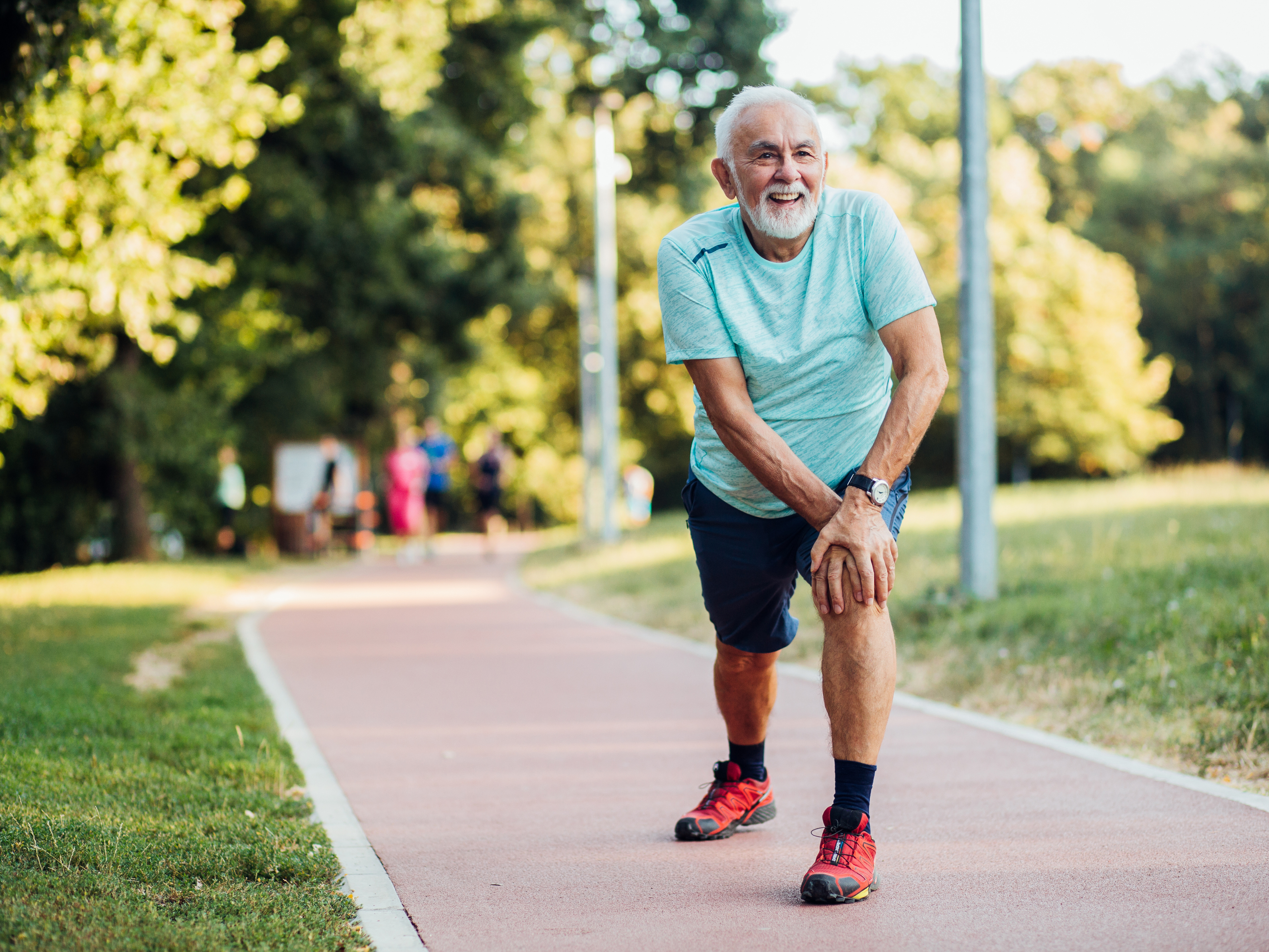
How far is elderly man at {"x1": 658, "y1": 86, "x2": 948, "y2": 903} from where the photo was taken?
3727 millimetres

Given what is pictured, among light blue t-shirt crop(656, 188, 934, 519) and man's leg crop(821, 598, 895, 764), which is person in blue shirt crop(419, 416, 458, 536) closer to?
light blue t-shirt crop(656, 188, 934, 519)

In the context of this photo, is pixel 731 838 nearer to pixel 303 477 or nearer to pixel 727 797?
pixel 727 797

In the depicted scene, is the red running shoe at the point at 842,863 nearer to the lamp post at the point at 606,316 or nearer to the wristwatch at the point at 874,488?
the wristwatch at the point at 874,488

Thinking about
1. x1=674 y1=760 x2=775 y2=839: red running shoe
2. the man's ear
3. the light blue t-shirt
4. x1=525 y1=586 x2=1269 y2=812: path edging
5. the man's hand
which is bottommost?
x1=525 y1=586 x2=1269 y2=812: path edging

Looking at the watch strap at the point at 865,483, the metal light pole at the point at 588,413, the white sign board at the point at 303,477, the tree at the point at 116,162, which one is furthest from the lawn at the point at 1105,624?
the white sign board at the point at 303,477

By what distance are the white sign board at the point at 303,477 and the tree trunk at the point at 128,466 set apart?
434cm

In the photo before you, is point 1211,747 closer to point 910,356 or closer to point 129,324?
point 910,356

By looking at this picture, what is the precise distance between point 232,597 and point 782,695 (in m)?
9.29

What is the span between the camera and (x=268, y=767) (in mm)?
5395

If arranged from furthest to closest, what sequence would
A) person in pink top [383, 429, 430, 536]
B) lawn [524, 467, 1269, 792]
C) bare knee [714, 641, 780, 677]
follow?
person in pink top [383, 429, 430, 536] < lawn [524, 467, 1269, 792] < bare knee [714, 641, 780, 677]

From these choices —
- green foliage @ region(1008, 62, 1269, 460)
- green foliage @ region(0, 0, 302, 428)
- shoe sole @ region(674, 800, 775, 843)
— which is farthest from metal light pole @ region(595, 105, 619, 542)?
green foliage @ region(1008, 62, 1269, 460)

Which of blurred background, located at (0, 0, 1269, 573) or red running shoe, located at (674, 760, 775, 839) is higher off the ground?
blurred background, located at (0, 0, 1269, 573)

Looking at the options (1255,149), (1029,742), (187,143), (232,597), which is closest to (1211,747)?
(1029,742)

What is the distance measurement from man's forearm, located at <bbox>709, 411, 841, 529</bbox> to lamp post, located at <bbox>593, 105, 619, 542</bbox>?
15.5 metres
